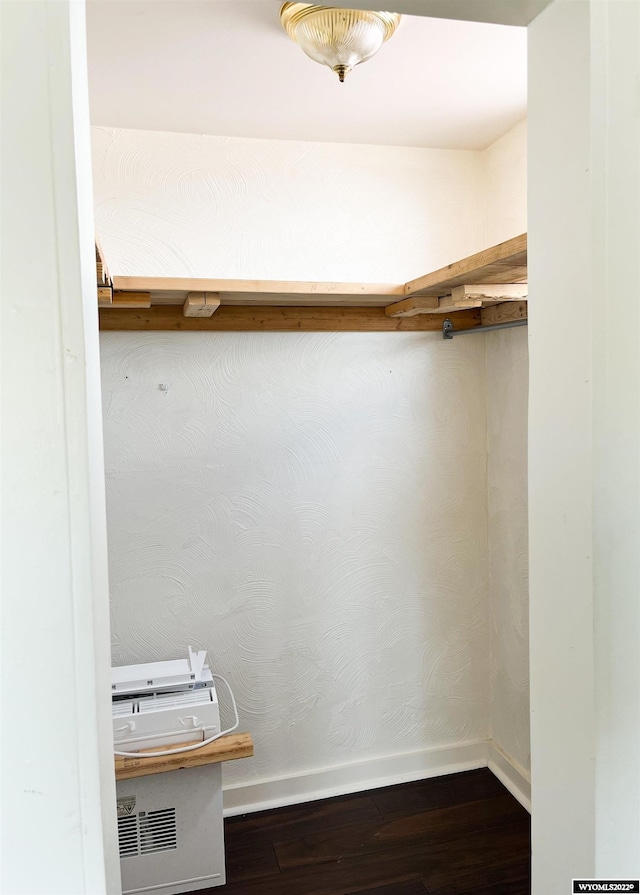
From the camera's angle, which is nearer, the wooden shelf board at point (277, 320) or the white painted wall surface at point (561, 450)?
the white painted wall surface at point (561, 450)

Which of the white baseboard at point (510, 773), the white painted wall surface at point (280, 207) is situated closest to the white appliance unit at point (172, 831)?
the white baseboard at point (510, 773)

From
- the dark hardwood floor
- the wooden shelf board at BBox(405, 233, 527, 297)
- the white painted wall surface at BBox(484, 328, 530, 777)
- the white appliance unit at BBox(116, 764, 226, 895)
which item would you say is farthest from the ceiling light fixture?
the dark hardwood floor

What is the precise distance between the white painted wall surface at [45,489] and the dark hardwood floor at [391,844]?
171cm

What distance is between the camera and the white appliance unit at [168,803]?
199 centimetres

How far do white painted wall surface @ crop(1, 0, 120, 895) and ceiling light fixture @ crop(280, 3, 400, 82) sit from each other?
965 millimetres

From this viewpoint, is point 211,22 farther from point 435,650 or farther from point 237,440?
point 435,650

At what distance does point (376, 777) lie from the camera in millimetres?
2557

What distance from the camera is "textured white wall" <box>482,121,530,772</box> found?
93.1 inches

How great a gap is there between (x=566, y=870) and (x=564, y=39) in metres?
1.07

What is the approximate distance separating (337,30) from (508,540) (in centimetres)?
179

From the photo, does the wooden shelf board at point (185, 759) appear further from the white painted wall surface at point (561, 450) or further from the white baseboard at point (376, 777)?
the white painted wall surface at point (561, 450)

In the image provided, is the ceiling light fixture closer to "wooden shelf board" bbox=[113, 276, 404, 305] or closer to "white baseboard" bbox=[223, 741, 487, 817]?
"wooden shelf board" bbox=[113, 276, 404, 305]

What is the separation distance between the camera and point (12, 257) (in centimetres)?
60

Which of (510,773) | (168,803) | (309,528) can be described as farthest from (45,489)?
(510,773)
